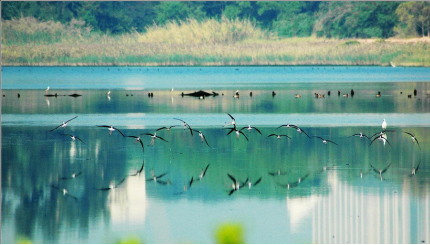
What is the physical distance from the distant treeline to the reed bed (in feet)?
14.0

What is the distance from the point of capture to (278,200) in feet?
32.9

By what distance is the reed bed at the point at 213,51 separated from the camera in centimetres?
5620

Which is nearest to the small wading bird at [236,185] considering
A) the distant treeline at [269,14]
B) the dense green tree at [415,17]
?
the dense green tree at [415,17]

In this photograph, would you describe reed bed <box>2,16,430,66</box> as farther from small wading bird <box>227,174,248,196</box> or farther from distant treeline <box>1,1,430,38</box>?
small wading bird <box>227,174,248,196</box>

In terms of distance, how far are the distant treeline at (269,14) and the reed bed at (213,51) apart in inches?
168

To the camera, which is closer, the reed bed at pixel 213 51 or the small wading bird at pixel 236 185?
the small wading bird at pixel 236 185

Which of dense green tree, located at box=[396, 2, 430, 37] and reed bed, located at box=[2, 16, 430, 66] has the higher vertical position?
dense green tree, located at box=[396, 2, 430, 37]

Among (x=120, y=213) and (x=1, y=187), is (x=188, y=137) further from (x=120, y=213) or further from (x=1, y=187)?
(x=120, y=213)

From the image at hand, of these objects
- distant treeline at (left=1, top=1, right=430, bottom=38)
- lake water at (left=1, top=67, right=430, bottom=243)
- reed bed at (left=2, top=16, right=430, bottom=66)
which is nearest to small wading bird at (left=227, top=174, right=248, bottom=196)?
lake water at (left=1, top=67, right=430, bottom=243)

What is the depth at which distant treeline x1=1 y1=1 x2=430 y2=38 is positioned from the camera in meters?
64.8

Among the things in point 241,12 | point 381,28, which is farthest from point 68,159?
point 241,12

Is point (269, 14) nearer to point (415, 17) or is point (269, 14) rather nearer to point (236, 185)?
point (415, 17)

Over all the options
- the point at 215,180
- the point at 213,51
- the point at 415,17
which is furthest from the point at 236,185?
the point at 415,17

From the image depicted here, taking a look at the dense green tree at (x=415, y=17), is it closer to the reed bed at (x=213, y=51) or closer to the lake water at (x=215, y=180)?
the reed bed at (x=213, y=51)
